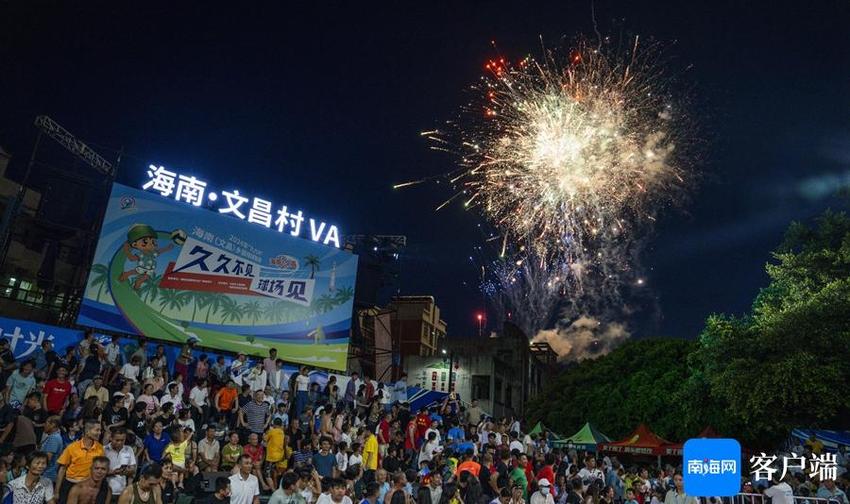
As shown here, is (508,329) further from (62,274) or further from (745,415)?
(62,274)

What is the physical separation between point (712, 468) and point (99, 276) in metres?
16.8

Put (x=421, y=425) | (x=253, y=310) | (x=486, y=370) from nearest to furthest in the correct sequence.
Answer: (x=421, y=425), (x=253, y=310), (x=486, y=370)

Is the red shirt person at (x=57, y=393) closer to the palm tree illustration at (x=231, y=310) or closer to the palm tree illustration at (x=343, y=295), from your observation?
the palm tree illustration at (x=231, y=310)

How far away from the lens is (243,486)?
28.3ft

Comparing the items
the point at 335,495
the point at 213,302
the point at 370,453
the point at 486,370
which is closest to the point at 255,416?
the point at 370,453

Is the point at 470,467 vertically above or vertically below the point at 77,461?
above

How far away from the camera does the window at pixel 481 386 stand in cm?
4288

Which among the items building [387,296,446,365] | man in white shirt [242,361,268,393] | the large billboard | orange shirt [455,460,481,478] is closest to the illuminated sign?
the large billboard

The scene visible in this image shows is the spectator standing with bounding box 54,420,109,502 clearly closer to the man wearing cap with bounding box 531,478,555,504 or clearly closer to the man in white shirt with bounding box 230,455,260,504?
the man in white shirt with bounding box 230,455,260,504

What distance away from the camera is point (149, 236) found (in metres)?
18.6

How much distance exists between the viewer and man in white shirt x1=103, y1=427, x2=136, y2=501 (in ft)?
29.0

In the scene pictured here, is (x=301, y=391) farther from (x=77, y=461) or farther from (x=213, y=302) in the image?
(x=77, y=461)

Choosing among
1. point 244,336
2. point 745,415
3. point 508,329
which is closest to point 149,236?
point 244,336

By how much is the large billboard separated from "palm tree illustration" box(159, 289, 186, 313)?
0.09ft
